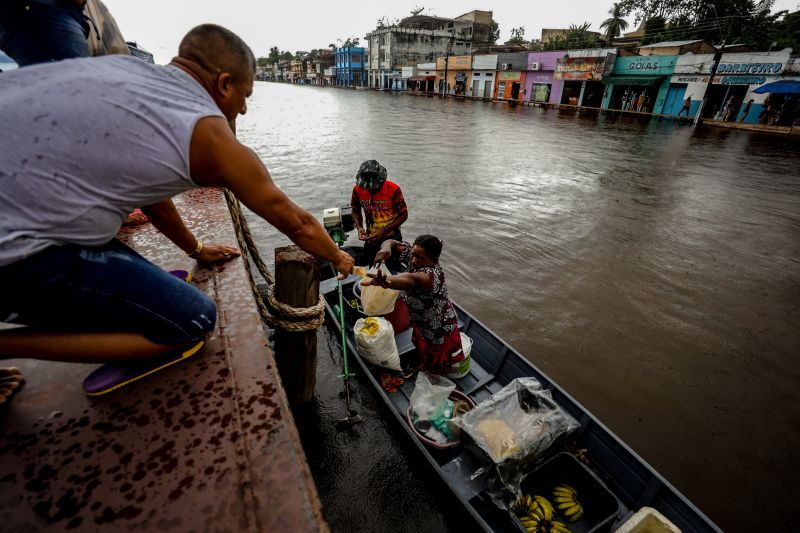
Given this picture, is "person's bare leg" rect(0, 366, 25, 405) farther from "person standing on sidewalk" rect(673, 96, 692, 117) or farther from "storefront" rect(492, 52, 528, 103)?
"storefront" rect(492, 52, 528, 103)

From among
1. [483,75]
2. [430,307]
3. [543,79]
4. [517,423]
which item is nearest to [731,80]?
[543,79]

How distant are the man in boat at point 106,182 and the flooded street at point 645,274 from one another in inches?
128

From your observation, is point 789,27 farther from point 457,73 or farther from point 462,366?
point 462,366

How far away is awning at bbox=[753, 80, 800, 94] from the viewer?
20.8 meters

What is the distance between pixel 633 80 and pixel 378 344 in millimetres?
35719

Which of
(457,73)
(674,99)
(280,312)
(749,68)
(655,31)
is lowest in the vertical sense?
(280,312)

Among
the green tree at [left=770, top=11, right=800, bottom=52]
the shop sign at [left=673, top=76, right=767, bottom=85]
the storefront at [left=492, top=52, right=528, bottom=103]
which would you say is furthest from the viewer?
the storefront at [left=492, top=52, right=528, bottom=103]

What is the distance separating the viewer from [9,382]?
1526 mm

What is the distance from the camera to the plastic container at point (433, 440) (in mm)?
3094

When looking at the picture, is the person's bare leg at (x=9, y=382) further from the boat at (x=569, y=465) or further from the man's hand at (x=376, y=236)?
the man's hand at (x=376, y=236)

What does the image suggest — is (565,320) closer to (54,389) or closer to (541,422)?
(541,422)

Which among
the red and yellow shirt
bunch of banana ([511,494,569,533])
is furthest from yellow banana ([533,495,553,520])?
the red and yellow shirt

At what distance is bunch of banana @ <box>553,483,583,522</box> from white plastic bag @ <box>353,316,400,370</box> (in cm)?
184

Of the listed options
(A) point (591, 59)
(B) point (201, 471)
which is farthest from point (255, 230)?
(A) point (591, 59)
